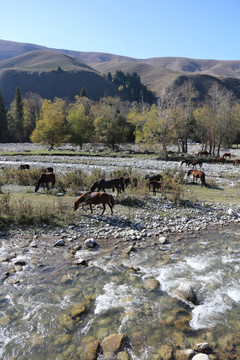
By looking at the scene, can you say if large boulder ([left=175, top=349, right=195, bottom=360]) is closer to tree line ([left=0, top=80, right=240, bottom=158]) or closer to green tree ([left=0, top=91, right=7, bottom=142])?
tree line ([left=0, top=80, right=240, bottom=158])

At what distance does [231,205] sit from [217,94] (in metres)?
31.1

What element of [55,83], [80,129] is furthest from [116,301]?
[55,83]

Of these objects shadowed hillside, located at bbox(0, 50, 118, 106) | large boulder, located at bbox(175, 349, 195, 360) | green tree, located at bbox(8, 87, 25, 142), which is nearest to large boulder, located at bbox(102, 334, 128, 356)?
large boulder, located at bbox(175, 349, 195, 360)

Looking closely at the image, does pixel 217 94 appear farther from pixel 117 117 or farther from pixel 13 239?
pixel 13 239

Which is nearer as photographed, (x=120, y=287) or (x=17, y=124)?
(x=120, y=287)

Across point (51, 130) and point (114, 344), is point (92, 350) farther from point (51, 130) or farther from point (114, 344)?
point (51, 130)

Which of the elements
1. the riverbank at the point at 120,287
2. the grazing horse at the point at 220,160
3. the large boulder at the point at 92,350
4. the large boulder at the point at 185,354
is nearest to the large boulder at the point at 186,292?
the riverbank at the point at 120,287

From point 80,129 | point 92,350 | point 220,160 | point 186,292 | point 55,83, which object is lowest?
point 92,350

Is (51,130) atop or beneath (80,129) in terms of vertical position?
beneath

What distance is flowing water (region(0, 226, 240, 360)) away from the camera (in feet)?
16.9

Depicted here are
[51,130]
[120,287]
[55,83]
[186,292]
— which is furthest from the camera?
[55,83]

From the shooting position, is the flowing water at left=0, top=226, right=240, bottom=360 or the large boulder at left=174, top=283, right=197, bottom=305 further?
the large boulder at left=174, top=283, right=197, bottom=305

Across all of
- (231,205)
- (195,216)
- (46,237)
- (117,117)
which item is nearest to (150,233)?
(195,216)

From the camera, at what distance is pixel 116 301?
6250 mm
